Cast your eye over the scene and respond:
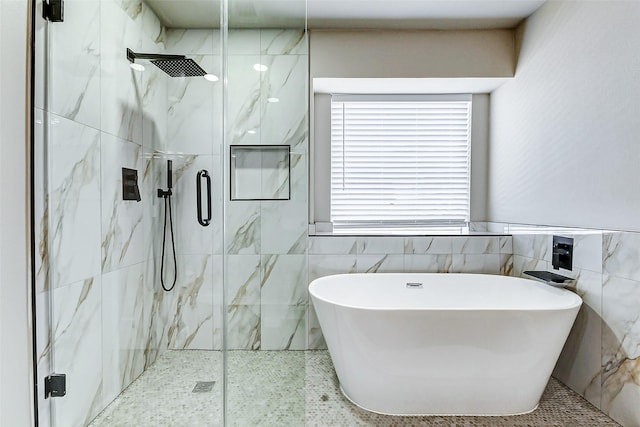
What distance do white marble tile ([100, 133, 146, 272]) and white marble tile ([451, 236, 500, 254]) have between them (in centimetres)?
216

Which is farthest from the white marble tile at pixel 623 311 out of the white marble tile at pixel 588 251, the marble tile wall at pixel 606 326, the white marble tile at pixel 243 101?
the white marble tile at pixel 243 101

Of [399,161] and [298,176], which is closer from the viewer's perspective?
[298,176]

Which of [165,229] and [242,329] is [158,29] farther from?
[242,329]

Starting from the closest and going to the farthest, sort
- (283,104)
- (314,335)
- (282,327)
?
(283,104)
(282,327)
(314,335)

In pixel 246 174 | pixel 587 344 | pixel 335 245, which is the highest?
pixel 246 174

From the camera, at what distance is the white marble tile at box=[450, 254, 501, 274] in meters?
2.80

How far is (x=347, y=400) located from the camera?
6.74 ft

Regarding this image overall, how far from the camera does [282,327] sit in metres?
2.06

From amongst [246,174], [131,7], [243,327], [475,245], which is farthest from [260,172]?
[475,245]

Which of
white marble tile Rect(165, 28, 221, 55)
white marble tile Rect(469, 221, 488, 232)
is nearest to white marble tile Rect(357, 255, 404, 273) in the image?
white marble tile Rect(469, 221, 488, 232)

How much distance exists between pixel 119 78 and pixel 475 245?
258 centimetres

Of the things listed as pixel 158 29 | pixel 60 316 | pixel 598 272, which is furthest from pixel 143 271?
pixel 598 272

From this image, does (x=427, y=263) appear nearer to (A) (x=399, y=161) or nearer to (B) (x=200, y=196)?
(A) (x=399, y=161)

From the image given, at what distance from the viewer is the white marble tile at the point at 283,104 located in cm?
182
